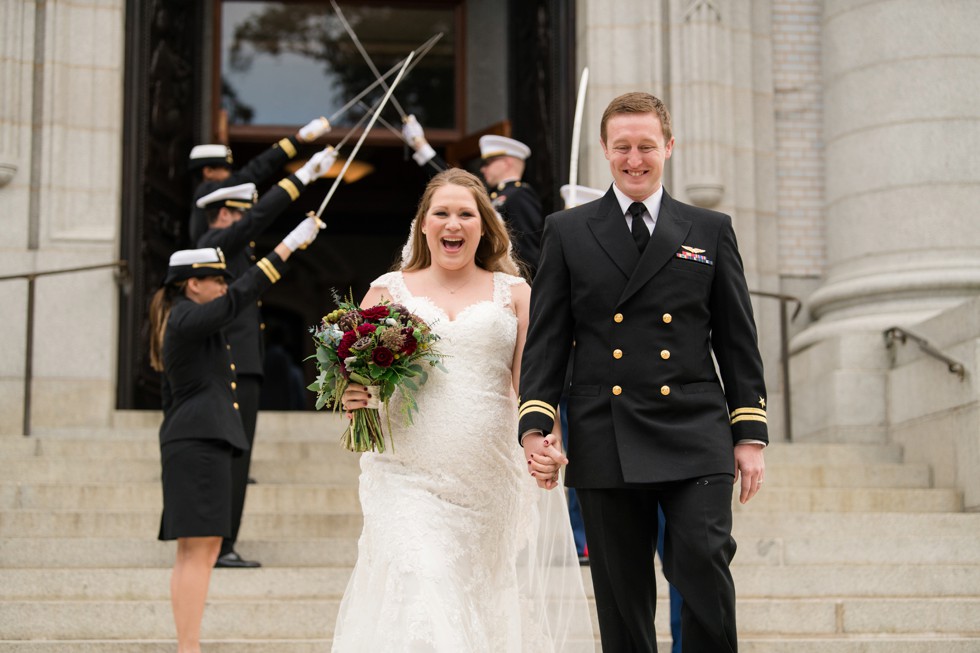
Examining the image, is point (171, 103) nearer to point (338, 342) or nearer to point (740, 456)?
point (338, 342)

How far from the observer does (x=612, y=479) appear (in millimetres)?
4742

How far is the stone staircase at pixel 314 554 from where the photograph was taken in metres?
7.29

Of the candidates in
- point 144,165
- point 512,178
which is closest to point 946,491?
point 512,178

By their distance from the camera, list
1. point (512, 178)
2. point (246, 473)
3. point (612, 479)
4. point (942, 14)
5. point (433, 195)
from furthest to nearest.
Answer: point (942, 14) → point (512, 178) → point (246, 473) → point (433, 195) → point (612, 479)

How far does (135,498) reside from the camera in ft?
30.1

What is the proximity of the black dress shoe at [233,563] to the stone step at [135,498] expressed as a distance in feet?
3.55

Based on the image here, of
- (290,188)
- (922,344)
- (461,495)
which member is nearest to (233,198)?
(290,188)

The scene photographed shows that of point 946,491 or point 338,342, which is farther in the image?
point 946,491

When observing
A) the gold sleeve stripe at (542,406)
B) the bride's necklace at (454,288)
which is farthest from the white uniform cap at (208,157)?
the gold sleeve stripe at (542,406)

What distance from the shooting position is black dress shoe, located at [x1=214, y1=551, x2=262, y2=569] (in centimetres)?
809

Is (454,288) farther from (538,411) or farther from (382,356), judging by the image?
(538,411)

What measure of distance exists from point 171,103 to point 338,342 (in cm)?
844

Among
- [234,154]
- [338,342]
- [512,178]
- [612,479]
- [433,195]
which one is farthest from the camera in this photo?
[234,154]

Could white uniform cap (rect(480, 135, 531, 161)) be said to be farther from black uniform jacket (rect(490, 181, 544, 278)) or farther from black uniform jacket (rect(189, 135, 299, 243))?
black uniform jacket (rect(189, 135, 299, 243))
